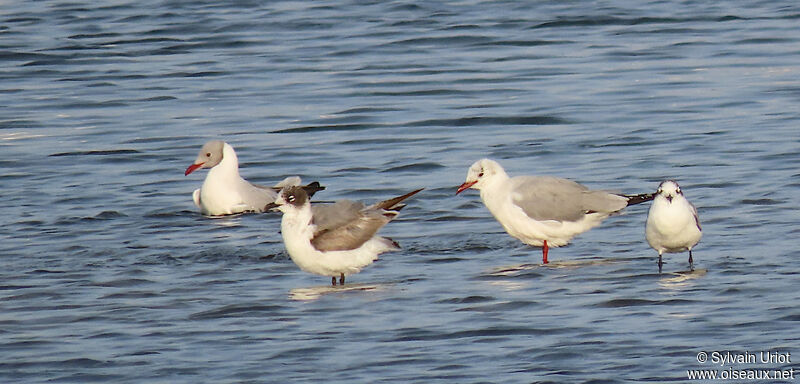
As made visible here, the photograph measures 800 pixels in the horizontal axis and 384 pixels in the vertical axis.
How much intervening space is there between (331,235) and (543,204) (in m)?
1.93

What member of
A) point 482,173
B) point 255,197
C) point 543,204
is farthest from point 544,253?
point 255,197

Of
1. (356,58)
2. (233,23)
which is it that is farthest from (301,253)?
(233,23)

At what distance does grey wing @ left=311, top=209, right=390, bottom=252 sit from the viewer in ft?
37.5

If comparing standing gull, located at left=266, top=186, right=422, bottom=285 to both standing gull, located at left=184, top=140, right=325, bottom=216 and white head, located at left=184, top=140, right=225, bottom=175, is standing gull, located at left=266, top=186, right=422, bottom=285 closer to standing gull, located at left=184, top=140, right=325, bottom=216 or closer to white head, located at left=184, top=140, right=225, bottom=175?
standing gull, located at left=184, top=140, right=325, bottom=216

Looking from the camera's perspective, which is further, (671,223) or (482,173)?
(482,173)

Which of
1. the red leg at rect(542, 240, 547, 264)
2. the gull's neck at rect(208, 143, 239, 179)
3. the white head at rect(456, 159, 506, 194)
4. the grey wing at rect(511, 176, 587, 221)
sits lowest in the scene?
the red leg at rect(542, 240, 547, 264)

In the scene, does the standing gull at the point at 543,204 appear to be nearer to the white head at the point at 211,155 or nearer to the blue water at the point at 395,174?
the blue water at the point at 395,174

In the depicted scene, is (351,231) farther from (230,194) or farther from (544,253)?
(230,194)

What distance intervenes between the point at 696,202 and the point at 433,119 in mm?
6178

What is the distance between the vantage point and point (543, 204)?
1262cm

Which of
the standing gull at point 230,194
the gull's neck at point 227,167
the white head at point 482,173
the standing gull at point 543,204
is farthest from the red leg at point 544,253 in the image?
the gull's neck at point 227,167

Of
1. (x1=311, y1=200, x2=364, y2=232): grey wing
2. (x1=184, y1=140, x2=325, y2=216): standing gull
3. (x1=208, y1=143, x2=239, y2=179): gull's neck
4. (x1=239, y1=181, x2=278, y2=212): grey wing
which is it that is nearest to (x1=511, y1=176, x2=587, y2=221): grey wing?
(x1=311, y1=200, x2=364, y2=232): grey wing

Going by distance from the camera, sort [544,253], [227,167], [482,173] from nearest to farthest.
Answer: [544,253], [482,173], [227,167]

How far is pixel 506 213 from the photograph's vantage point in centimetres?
1264
